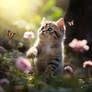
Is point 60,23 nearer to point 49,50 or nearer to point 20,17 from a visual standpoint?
point 49,50

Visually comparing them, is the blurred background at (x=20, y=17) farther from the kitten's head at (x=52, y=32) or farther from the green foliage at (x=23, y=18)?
the kitten's head at (x=52, y=32)

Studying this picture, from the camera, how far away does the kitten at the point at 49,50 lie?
259 inches

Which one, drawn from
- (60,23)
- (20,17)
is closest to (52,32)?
(60,23)

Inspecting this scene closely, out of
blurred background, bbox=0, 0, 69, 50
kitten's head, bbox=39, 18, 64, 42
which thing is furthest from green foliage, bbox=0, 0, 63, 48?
kitten's head, bbox=39, 18, 64, 42

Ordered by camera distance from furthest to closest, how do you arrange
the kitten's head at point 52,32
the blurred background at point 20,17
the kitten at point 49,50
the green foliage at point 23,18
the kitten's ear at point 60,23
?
the green foliage at point 23,18 < the blurred background at point 20,17 < the kitten's ear at point 60,23 < the kitten's head at point 52,32 < the kitten at point 49,50

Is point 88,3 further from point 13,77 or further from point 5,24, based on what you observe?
point 13,77

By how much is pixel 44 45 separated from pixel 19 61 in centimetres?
342

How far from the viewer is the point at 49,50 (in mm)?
6715

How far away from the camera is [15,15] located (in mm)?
11789

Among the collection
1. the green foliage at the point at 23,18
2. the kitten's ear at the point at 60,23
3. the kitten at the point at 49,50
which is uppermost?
the green foliage at the point at 23,18

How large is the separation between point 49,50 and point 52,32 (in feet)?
1.31

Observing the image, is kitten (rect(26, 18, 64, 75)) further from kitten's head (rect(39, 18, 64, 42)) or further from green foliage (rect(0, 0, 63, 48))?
green foliage (rect(0, 0, 63, 48))

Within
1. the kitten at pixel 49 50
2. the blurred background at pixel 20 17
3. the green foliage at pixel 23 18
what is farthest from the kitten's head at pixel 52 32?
the green foliage at pixel 23 18

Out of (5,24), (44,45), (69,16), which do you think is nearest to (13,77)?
(44,45)
